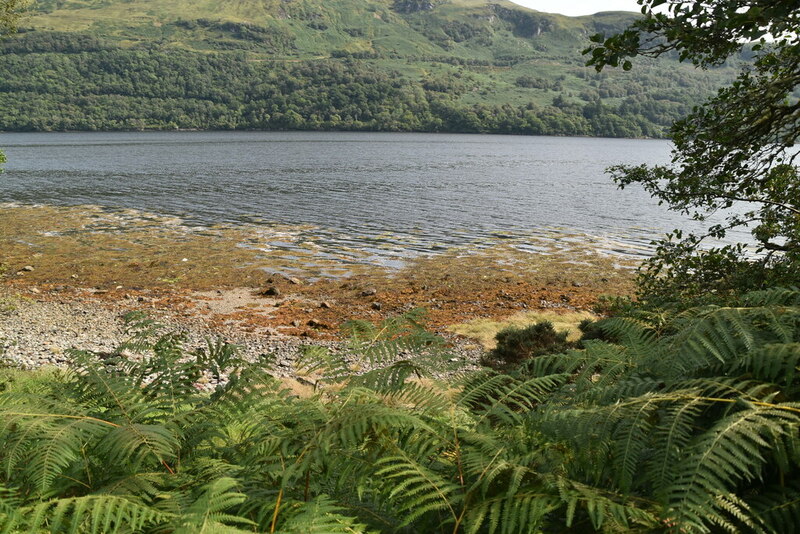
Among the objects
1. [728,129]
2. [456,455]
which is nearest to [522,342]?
[728,129]

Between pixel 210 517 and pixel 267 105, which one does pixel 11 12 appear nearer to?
pixel 210 517

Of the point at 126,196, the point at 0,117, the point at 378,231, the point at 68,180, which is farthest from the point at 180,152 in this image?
the point at 0,117

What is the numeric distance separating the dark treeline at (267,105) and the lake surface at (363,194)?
235 ft

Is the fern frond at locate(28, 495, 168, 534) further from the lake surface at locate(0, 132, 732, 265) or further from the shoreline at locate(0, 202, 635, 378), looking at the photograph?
the lake surface at locate(0, 132, 732, 265)

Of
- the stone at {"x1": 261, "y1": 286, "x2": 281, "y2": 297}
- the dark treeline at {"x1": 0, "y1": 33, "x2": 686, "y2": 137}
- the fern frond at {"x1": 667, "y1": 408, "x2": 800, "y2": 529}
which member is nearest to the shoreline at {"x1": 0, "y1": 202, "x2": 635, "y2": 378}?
the stone at {"x1": 261, "y1": 286, "x2": 281, "y2": 297}

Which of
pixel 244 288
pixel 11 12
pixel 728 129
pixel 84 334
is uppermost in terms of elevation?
pixel 11 12

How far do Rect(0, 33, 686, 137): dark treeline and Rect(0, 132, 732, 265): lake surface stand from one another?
235 feet

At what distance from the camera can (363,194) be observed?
53.0 meters

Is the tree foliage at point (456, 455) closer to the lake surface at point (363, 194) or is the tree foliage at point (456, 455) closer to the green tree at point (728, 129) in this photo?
the green tree at point (728, 129)

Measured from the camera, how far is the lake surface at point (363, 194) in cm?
3569

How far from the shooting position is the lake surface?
35688 mm

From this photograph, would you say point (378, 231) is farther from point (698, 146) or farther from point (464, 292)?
point (698, 146)

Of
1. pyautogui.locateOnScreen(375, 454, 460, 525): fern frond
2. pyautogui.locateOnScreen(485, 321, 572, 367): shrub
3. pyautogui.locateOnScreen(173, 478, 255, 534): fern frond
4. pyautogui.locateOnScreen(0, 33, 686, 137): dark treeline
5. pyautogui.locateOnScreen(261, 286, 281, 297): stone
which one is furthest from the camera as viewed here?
pyautogui.locateOnScreen(0, 33, 686, 137): dark treeline

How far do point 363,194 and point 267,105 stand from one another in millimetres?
135819
